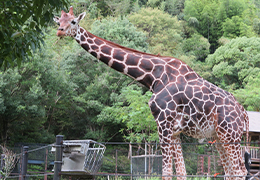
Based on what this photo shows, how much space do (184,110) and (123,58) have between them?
1.64 metres

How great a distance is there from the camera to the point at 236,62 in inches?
1050

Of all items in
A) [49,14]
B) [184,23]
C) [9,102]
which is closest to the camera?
[49,14]

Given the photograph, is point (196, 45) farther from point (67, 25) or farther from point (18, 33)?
point (18, 33)

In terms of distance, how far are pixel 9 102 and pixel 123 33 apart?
929cm

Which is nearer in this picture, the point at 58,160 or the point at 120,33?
the point at 58,160

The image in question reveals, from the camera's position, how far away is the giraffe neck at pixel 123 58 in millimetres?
6281

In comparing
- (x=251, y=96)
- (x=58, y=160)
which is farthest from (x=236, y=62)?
(x=58, y=160)

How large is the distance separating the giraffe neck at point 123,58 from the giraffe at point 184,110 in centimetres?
2

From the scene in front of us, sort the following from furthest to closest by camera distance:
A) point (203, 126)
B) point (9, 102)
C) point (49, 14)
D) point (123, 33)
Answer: point (123, 33)
point (9, 102)
point (203, 126)
point (49, 14)

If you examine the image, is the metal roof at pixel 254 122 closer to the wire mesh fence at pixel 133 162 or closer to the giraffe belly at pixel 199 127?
the wire mesh fence at pixel 133 162

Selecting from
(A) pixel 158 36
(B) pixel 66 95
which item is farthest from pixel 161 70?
(A) pixel 158 36

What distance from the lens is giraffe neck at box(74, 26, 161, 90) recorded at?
628 centimetres

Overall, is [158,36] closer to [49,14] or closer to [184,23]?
[184,23]

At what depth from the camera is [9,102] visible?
15312 millimetres
